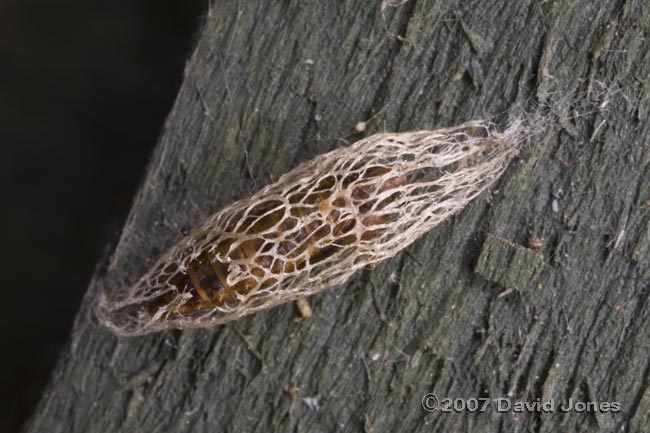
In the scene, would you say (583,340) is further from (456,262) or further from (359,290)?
(359,290)

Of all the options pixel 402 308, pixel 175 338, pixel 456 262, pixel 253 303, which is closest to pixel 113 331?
pixel 175 338

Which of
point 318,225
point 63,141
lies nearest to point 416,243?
point 318,225

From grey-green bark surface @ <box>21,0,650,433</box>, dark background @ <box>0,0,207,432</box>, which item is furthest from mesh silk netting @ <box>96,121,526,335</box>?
dark background @ <box>0,0,207,432</box>

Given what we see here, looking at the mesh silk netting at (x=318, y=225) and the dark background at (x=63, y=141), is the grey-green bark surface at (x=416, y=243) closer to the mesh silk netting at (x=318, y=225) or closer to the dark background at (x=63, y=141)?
the mesh silk netting at (x=318, y=225)

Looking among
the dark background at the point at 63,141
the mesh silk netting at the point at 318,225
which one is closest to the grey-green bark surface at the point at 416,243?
the mesh silk netting at the point at 318,225

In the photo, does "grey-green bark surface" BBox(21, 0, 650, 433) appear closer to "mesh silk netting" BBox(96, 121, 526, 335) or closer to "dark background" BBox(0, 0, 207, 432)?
"mesh silk netting" BBox(96, 121, 526, 335)

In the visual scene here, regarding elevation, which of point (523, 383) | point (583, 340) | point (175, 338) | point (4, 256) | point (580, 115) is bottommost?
point (4, 256)
